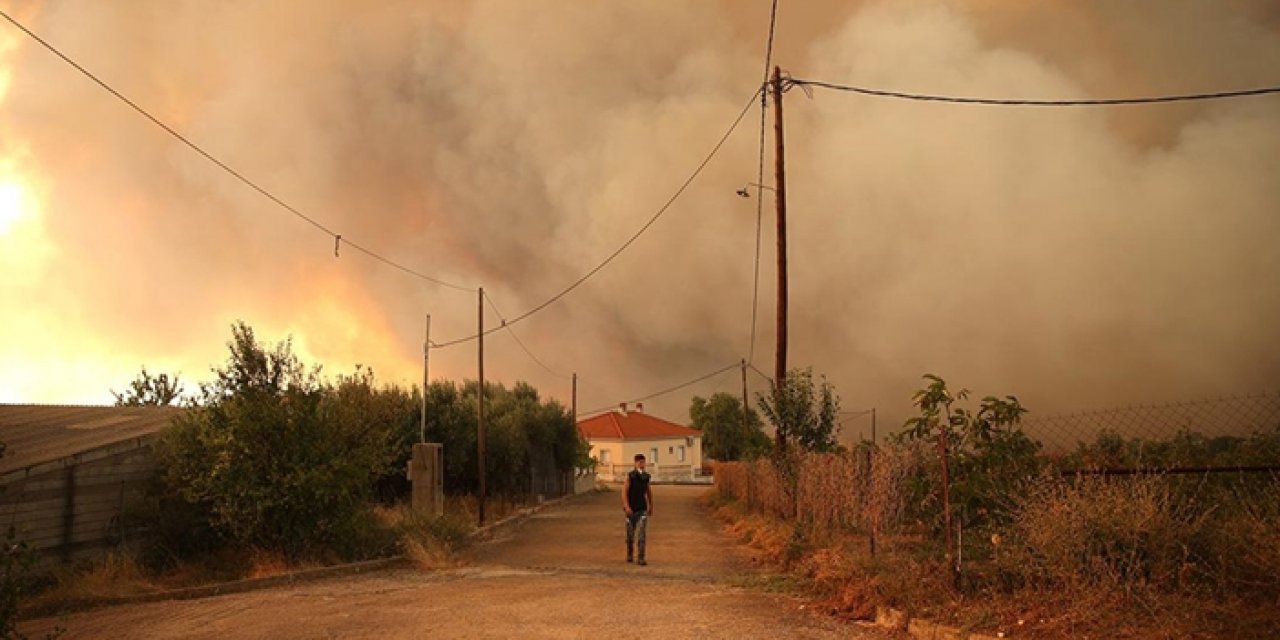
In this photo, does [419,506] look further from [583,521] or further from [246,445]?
[246,445]

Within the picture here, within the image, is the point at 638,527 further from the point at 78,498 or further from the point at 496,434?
the point at 496,434

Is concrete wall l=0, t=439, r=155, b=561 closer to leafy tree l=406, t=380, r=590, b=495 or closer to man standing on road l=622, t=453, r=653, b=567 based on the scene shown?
man standing on road l=622, t=453, r=653, b=567

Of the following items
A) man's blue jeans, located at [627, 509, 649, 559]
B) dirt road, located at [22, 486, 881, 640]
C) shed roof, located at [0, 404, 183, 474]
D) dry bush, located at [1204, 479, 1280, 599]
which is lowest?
dirt road, located at [22, 486, 881, 640]

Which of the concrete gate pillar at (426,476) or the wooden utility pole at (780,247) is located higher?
the wooden utility pole at (780,247)

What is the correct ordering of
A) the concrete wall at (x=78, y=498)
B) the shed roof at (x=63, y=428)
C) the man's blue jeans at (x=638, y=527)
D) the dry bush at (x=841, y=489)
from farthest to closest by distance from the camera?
the man's blue jeans at (x=638, y=527), the shed roof at (x=63, y=428), the concrete wall at (x=78, y=498), the dry bush at (x=841, y=489)

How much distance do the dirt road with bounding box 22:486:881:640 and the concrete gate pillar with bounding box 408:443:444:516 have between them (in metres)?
7.28

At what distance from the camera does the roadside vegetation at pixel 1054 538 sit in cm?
826

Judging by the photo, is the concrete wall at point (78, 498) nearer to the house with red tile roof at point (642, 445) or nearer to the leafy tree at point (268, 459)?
the leafy tree at point (268, 459)

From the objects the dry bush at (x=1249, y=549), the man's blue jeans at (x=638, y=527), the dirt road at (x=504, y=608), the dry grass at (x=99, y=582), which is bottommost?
the dirt road at (x=504, y=608)

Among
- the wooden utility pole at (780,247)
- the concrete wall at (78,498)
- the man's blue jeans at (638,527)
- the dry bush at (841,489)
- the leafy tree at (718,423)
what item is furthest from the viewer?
the leafy tree at (718,423)

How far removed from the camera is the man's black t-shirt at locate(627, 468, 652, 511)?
17.0 metres

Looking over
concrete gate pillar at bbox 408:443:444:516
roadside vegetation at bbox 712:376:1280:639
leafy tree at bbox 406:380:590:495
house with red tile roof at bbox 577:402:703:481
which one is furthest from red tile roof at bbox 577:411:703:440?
roadside vegetation at bbox 712:376:1280:639

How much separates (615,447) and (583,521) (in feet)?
192

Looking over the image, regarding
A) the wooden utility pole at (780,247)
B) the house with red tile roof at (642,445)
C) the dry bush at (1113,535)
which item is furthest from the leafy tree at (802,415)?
the house with red tile roof at (642,445)
